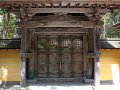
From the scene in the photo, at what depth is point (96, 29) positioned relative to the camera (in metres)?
9.46

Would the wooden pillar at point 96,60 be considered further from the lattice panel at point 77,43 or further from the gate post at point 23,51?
the gate post at point 23,51

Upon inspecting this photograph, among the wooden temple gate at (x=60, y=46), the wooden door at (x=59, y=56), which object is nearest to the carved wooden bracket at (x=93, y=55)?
the wooden temple gate at (x=60, y=46)

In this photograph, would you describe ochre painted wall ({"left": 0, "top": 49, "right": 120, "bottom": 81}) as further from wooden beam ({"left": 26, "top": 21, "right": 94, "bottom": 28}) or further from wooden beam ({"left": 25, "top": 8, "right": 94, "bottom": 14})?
wooden beam ({"left": 25, "top": 8, "right": 94, "bottom": 14})

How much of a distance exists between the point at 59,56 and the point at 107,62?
2.18 m

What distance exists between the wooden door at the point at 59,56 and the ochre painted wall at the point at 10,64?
1.12 meters

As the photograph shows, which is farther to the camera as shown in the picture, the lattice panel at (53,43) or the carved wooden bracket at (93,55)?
the lattice panel at (53,43)

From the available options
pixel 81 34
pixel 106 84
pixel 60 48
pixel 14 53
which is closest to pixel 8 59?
pixel 14 53

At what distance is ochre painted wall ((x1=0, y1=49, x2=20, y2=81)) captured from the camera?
10289 mm

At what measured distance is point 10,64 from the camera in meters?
10.3

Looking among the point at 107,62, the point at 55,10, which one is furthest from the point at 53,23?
the point at 107,62

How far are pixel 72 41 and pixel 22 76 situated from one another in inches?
117

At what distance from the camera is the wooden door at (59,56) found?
36.4 ft

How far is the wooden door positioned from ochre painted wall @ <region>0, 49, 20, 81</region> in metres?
1.12

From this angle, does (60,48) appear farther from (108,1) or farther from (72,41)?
(108,1)
